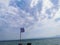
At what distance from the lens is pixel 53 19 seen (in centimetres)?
653

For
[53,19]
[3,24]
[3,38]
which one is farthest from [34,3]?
[3,38]

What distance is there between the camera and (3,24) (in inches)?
254

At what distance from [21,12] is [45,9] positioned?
992 millimetres

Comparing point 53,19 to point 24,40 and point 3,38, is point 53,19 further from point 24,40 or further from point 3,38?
point 3,38

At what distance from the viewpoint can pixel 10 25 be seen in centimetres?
650

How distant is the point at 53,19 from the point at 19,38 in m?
1.63

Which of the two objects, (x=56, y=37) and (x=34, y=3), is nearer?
(x=34, y=3)

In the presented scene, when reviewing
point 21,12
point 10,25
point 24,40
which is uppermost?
point 21,12

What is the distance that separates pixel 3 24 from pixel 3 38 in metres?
0.60

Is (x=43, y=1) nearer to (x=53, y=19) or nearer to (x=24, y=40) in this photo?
(x=53, y=19)

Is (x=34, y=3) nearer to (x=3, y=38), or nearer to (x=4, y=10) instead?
(x=4, y=10)

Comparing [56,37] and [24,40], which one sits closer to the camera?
[24,40]

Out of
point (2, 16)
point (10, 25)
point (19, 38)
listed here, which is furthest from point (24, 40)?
point (2, 16)

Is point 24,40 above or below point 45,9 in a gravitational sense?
below
